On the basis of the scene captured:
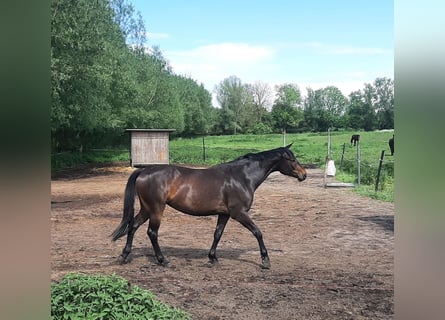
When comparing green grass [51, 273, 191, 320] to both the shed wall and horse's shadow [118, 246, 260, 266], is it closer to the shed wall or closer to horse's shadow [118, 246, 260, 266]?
horse's shadow [118, 246, 260, 266]

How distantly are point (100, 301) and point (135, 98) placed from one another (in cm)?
1779

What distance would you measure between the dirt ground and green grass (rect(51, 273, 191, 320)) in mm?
1068

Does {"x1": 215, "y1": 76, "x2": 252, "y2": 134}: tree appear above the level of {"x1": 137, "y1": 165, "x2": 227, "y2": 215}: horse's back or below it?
above

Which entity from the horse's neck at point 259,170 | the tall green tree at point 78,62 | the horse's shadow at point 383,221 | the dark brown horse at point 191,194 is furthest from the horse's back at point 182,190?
the tall green tree at point 78,62

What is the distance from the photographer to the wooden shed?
17.2 metres

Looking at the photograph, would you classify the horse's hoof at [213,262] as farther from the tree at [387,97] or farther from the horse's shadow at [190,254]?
the tree at [387,97]

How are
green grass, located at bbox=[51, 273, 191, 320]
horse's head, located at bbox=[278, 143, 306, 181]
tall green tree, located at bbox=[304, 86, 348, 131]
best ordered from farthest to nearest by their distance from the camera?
tall green tree, located at bbox=[304, 86, 348, 131]
horse's head, located at bbox=[278, 143, 306, 181]
green grass, located at bbox=[51, 273, 191, 320]

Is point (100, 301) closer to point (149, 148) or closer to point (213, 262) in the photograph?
point (213, 262)

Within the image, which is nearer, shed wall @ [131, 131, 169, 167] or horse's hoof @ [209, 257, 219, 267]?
horse's hoof @ [209, 257, 219, 267]

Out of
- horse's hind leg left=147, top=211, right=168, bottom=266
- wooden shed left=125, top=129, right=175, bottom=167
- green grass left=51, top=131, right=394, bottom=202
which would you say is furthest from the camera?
wooden shed left=125, top=129, right=175, bottom=167

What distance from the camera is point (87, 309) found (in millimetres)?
2232

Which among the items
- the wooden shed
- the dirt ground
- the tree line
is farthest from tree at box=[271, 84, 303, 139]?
the dirt ground
